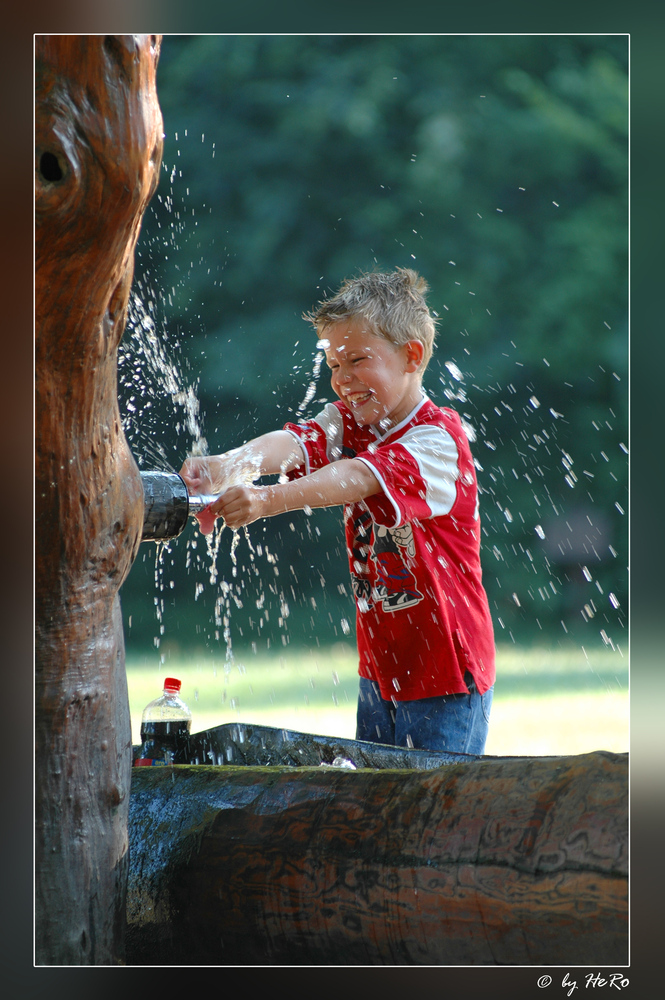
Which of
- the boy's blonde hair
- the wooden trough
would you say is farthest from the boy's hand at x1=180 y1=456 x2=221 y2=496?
the wooden trough

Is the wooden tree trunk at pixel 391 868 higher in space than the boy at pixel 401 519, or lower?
lower

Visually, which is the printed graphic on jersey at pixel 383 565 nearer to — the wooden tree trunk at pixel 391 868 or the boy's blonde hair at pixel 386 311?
the boy's blonde hair at pixel 386 311

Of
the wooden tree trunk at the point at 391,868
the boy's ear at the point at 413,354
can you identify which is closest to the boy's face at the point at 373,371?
the boy's ear at the point at 413,354

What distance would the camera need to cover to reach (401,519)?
81.9 inches

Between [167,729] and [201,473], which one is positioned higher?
[201,473]

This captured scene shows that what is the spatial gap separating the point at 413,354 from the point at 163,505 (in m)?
0.97

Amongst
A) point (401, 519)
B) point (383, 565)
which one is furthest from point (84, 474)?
point (383, 565)

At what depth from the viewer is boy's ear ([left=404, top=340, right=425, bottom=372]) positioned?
7.68ft

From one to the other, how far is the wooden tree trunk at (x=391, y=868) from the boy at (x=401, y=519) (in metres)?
0.72

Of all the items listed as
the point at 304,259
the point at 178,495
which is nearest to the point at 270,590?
the point at 304,259

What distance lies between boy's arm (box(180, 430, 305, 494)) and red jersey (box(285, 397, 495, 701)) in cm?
20

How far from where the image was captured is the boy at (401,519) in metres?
2.14

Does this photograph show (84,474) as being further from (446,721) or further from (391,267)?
(391,267)

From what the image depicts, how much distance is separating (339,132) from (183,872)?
3.05m
